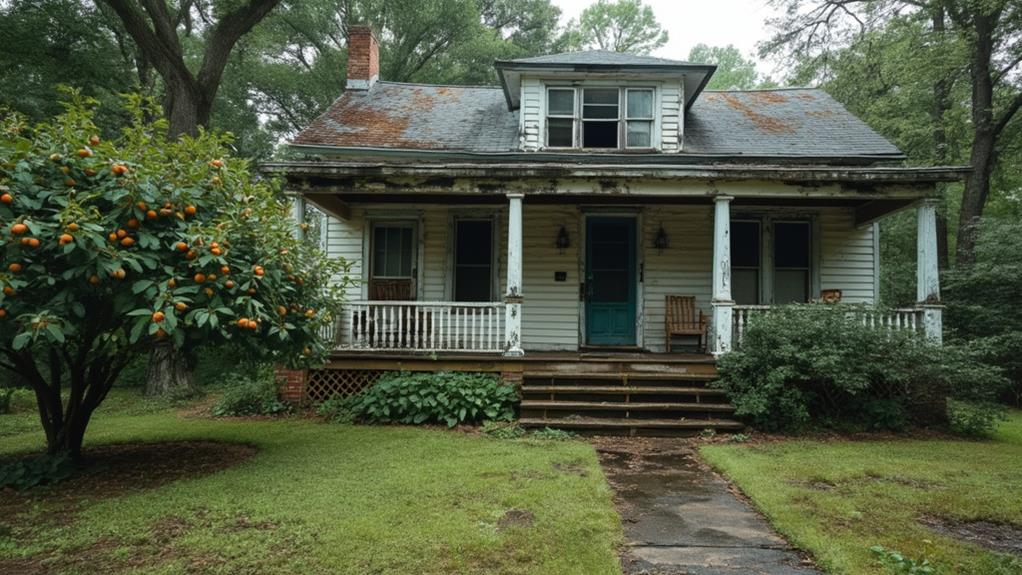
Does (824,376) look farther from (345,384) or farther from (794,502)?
(345,384)

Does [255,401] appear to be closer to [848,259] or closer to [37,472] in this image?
[37,472]

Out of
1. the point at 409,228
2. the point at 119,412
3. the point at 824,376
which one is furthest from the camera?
the point at 409,228

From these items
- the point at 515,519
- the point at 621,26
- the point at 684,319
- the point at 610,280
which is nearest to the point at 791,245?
the point at 684,319

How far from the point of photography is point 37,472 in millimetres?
4898

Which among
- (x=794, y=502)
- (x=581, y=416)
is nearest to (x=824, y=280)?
(x=581, y=416)

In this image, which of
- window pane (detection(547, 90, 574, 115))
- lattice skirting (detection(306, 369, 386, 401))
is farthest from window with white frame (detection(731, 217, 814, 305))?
lattice skirting (detection(306, 369, 386, 401))

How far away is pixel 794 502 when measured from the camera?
4.34m

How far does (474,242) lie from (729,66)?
3449 cm

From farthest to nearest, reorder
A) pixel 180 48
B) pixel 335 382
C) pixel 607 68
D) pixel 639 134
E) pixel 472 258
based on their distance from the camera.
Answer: pixel 180 48, pixel 639 134, pixel 472 258, pixel 607 68, pixel 335 382

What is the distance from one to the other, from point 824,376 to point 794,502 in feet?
9.76

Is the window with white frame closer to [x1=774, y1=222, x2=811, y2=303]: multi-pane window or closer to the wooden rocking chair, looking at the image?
[x1=774, y1=222, x2=811, y2=303]: multi-pane window

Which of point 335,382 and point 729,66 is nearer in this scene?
point 335,382

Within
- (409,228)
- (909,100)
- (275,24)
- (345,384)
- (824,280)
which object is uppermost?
(275,24)

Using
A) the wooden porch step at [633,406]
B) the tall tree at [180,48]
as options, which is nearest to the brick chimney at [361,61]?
the tall tree at [180,48]
